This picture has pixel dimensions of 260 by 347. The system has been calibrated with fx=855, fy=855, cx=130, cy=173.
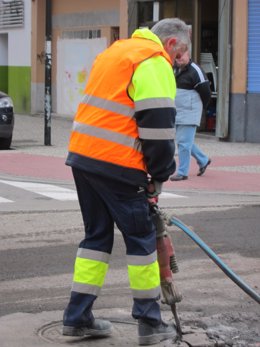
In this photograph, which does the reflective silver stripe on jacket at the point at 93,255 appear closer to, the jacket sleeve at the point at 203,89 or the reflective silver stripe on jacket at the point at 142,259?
the reflective silver stripe on jacket at the point at 142,259

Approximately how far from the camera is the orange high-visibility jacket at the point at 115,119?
16.4ft

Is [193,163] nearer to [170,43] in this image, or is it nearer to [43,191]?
[43,191]

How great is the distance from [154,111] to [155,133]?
0.42 ft

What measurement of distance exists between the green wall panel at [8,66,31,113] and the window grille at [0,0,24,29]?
136cm

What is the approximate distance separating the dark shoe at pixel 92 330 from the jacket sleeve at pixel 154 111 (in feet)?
3.49

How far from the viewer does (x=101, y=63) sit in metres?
5.15

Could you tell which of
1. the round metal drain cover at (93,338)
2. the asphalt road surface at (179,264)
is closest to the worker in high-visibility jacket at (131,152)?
the round metal drain cover at (93,338)

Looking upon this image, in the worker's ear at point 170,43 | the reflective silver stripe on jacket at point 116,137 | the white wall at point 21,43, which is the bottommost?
the reflective silver stripe on jacket at point 116,137

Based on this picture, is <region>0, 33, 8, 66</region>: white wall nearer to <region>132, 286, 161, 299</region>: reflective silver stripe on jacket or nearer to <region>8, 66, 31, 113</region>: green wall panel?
<region>8, 66, 31, 113</region>: green wall panel

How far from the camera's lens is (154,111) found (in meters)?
4.93

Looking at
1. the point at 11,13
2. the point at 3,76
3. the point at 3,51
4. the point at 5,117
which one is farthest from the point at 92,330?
the point at 3,51

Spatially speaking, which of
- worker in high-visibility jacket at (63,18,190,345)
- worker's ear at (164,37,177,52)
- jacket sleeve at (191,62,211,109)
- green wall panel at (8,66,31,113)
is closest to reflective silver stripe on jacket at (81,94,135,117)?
worker in high-visibility jacket at (63,18,190,345)

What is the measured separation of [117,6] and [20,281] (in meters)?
16.8

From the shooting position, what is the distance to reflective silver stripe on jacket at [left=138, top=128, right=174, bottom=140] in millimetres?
4938
